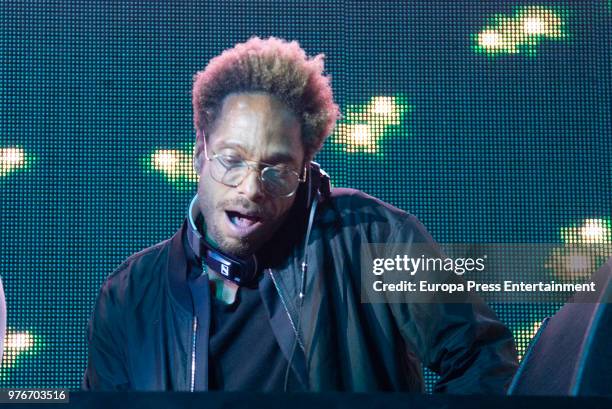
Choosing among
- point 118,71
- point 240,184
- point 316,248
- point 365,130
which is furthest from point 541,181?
point 118,71

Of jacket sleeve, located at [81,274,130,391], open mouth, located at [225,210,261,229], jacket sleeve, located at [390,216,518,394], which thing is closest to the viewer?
jacket sleeve, located at [390,216,518,394]

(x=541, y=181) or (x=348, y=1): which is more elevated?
(x=348, y=1)

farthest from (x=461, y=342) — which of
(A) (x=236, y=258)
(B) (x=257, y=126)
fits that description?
(B) (x=257, y=126)

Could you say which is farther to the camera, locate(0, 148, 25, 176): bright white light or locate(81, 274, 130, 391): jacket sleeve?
locate(0, 148, 25, 176): bright white light

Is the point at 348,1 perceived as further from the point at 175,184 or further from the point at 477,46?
the point at 175,184

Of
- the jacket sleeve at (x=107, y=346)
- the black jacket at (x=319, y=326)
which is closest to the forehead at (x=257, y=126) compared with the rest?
the black jacket at (x=319, y=326)

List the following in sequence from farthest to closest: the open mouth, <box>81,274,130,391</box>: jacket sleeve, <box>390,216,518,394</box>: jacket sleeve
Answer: the open mouth → <box>81,274,130,391</box>: jacket sleeve → <box>390,216,518,394</box>: jacket sleeve

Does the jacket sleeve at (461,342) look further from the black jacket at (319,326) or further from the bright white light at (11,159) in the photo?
the bright white light at (11,159)

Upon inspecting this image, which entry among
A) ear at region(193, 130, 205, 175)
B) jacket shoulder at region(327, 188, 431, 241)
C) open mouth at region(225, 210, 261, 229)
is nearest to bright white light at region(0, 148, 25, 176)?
ear at region(193, 130, 205, 175)

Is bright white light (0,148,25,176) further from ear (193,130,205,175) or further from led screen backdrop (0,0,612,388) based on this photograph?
ear (193,130,205,175)

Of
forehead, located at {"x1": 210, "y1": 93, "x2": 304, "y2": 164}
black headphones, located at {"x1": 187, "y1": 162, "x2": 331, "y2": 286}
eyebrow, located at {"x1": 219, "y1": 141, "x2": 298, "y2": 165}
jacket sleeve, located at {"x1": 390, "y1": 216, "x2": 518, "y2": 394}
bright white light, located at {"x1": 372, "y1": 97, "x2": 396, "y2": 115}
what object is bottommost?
jacket sleeve, located at {"x1": 390, "y1": 216, "x2": 518, "y2": 394}

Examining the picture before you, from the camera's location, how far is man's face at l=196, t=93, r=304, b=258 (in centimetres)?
250

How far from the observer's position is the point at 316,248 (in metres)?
2.47

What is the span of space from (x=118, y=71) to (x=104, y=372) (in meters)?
0.87
